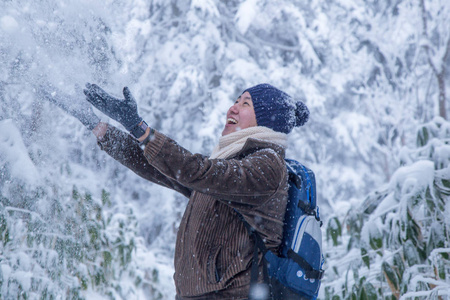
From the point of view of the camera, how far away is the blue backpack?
1432 millimetres

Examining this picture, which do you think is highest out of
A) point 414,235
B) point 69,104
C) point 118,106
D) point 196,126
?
point 196,126

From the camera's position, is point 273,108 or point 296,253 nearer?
point 296,253

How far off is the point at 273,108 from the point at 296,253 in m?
0.56

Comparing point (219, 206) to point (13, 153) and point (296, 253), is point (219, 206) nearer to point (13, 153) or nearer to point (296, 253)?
point (296, 253)

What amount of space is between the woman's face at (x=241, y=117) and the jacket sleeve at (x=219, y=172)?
320 mm

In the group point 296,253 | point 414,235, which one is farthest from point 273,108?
point 414,235

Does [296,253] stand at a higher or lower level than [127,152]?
lower

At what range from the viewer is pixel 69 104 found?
155 cm

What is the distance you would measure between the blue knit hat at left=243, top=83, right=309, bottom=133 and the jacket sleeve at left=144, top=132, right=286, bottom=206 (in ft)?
1.01

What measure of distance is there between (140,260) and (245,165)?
3.99 meters

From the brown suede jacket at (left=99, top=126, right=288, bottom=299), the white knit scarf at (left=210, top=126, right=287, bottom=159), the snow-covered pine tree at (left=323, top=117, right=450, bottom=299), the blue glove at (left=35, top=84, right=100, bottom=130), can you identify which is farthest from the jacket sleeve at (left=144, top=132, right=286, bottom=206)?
the snow-covered pine tree at (left=323, top=117, right=450, bottom=299)

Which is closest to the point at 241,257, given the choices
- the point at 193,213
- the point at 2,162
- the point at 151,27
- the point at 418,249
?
the point at 193,213

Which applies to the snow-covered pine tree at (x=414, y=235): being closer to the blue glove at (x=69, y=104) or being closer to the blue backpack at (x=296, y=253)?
the blue backpack at (x=296, y=253)

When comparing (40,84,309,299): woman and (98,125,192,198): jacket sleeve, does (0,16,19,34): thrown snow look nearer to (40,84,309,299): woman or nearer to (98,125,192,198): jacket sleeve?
(40,84,309,299): woman
